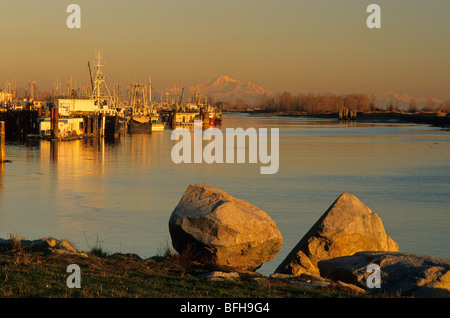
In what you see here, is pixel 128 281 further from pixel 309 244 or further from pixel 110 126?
pixel 110 126

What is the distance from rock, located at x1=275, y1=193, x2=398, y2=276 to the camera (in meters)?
18.8

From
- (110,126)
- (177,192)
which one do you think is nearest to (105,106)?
(110,126)

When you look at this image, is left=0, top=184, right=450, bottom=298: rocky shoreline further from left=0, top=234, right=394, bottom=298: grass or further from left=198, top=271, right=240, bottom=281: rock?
left=0, top=234, right=394, bottom=298: grass

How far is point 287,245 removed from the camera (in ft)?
84.1

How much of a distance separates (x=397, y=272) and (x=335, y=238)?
122 inches

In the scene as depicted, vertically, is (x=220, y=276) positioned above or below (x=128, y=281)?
below

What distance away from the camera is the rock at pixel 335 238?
61.5 ft

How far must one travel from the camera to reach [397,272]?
51.9 ft

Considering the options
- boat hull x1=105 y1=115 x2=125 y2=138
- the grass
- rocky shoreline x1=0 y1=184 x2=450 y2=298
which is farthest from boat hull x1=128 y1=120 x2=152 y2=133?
the grass

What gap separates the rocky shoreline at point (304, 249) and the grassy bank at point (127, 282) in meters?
0.42

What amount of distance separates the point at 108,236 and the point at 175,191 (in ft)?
53.4

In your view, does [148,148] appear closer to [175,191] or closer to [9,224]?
[175,191]

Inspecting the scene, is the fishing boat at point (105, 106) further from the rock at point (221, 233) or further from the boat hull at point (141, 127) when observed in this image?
the rock at point (221, 233)
